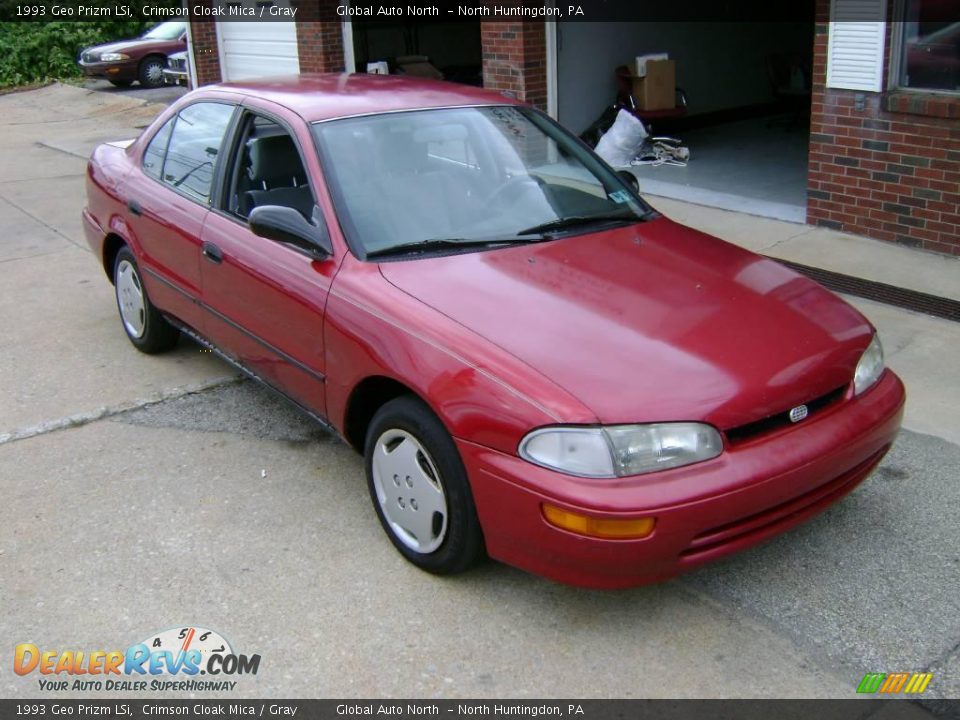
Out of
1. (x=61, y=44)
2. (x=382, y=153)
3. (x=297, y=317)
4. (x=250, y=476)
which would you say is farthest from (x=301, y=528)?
(x=61, y=44)

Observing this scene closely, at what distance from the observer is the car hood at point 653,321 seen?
10.3ft

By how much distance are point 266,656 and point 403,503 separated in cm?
71

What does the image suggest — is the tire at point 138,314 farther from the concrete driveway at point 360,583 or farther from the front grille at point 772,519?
the front grille at point 772,519

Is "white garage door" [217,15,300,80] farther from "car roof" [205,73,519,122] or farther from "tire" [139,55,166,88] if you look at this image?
"car roof" [205,73,519,122]

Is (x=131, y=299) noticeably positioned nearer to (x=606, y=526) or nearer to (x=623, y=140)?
(x=606, y=526)

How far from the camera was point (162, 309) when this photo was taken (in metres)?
5.44

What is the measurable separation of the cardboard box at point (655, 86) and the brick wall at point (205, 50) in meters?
7.12

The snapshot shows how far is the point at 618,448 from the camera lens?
301cm

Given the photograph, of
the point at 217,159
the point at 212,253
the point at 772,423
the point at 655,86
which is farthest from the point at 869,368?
the point at 655,86

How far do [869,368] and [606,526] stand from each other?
1.32 meters

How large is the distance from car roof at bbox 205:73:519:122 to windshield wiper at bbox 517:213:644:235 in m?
0.82

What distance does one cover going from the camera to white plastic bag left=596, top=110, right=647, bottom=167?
406 inches

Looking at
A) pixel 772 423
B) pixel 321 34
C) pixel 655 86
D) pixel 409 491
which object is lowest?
pixel 409 491
